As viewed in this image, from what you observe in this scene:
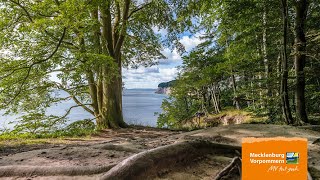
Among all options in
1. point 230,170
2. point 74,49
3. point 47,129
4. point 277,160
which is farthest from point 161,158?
point 47,129

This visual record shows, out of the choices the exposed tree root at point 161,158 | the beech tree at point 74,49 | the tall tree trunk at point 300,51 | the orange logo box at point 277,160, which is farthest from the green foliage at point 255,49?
the orange logo box at point 277,160

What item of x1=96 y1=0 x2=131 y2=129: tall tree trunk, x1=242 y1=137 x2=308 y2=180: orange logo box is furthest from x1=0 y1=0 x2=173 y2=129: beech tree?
x1=242 y1=137 x2=308 y2=180: orange logo box

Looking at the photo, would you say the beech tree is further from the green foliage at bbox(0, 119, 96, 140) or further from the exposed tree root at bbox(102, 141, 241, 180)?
the exposed tree root at bbox(102, 141, 241, 180)

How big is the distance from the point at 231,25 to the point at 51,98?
8.65 metres

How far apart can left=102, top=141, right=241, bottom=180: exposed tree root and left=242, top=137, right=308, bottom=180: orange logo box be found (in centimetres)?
146

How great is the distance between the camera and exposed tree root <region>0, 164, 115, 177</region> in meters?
3.10

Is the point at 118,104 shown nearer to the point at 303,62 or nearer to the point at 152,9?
the point at 152,9

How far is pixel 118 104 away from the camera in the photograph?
38.9ft

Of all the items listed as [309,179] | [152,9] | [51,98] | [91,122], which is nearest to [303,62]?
[309,179]

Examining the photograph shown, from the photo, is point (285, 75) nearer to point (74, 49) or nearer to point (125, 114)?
point (74, 49)

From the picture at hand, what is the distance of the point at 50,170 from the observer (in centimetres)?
320

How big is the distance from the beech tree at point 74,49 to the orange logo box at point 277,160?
7034 mm

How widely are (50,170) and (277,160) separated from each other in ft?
8.50

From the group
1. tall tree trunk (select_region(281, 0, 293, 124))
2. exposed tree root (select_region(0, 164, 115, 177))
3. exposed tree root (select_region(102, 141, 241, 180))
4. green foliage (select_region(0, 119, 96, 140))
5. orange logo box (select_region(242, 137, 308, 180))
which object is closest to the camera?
orange logo box (select_region(242, 137, 308, 180))
